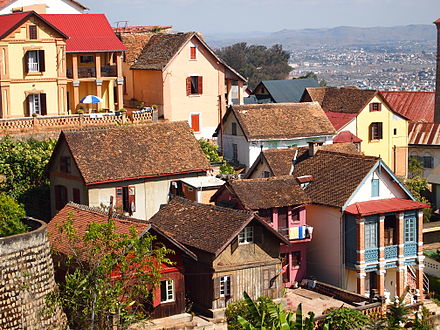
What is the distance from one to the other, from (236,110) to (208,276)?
21393 millimetres

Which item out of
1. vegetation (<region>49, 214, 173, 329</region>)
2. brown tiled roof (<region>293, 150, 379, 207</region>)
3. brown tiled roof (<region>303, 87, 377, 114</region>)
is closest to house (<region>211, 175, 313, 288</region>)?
brown tiled roof (<region>293, 150, 379, 207</region>)

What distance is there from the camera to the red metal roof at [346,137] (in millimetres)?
67000

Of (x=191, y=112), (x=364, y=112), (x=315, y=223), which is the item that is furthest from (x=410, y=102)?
(x=315, y=223)

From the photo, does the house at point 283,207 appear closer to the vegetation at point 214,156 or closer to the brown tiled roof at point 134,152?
the brown tiled roof at point 134,152

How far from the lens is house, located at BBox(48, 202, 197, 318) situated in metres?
40.6

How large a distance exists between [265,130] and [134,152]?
42.9ft

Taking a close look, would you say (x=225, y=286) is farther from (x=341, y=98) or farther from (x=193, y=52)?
(x=341, y=98)

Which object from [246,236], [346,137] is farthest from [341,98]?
[246,236]

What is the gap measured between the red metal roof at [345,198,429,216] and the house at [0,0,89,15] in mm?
30066

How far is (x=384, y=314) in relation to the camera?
45469 mm

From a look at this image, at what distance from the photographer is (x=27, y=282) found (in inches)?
1387

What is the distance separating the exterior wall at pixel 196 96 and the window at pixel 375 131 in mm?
10921

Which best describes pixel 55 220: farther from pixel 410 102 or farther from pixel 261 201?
pixel 410 102

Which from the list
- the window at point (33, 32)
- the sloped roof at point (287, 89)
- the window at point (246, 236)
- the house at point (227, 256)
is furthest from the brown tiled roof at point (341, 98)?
the window at point (246, 236)
